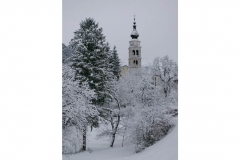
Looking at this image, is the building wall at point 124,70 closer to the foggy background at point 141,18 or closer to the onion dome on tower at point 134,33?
the foggy background at point 141,18

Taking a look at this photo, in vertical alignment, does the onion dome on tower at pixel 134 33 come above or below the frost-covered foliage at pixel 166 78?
above

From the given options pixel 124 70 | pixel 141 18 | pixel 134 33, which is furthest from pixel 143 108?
pixel 141 18

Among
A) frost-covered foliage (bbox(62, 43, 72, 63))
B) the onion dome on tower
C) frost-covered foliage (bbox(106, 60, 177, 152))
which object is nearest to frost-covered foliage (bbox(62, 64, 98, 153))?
frost-covered foliage (bbox(62, 43, 72, 63))

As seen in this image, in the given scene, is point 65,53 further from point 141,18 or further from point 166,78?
point 166,78

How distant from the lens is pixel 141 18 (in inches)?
217

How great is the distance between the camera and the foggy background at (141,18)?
514 centimetres

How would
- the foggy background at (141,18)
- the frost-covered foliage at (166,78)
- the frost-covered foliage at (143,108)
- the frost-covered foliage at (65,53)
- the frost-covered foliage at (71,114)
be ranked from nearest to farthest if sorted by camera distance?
the foggy background at (141,18) → the frost-covered foliage at (71,114) → the frost-covered foliage at (65,53) → the frost-covered foliage at (143,108) → the frost-covered foliage at (166,78)

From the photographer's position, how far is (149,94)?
1062 centimetres

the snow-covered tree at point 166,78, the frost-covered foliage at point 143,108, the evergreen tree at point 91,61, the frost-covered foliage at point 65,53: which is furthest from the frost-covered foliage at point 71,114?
the snow-covered tree at point 166,78

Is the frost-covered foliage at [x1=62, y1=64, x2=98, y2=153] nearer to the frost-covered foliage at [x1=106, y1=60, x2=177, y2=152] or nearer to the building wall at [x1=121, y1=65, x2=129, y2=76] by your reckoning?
the frost-covered foliage at [x1=106, y1=60, x2=177, y2=152]
